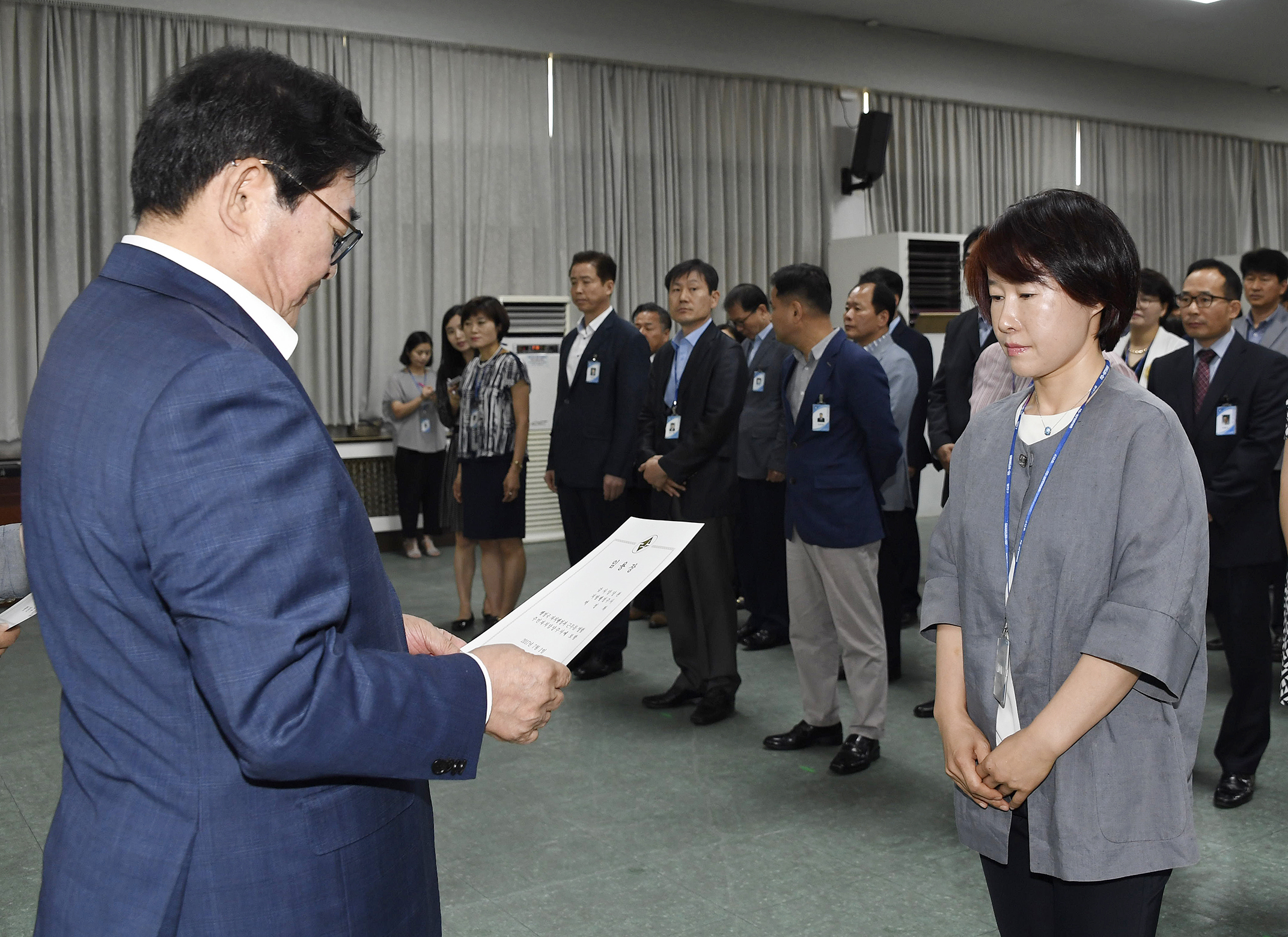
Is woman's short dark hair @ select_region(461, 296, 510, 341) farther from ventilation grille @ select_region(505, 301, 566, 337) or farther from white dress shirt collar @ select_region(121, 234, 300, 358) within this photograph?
white dress shirt collar @ select_region(121, 234, 300, 358)

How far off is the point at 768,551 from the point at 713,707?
126cm

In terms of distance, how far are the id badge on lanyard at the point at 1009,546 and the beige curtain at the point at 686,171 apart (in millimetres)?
7077

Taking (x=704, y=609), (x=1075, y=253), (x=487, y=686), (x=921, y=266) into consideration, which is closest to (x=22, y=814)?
(x=704, y=609)

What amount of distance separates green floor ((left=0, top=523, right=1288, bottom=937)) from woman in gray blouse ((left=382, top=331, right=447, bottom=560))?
138 inches

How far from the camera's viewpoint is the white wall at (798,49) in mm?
7457

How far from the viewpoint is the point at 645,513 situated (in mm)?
5371

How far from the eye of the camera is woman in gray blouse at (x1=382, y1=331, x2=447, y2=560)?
7.45m

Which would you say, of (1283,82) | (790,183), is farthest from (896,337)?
(1283,82)

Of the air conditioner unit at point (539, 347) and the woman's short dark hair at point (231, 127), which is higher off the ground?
the air conditioner unit at point (539, 347)

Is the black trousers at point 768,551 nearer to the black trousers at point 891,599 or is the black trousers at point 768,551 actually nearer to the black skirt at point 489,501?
the black trousers at point 891,599

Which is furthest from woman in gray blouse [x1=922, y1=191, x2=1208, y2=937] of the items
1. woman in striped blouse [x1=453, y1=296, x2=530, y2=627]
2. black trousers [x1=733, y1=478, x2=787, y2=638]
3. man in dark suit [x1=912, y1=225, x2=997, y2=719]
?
woman in striped blouse [x1=453, y1=296, x2=530, y2=627]

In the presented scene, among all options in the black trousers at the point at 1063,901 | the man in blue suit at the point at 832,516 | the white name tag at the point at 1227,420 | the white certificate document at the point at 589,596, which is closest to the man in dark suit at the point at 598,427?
the man in blue suit at the point at 832,516

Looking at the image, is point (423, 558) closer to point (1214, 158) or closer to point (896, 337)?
point (896, 337)

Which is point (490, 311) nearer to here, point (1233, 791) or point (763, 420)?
point (763, 420)
